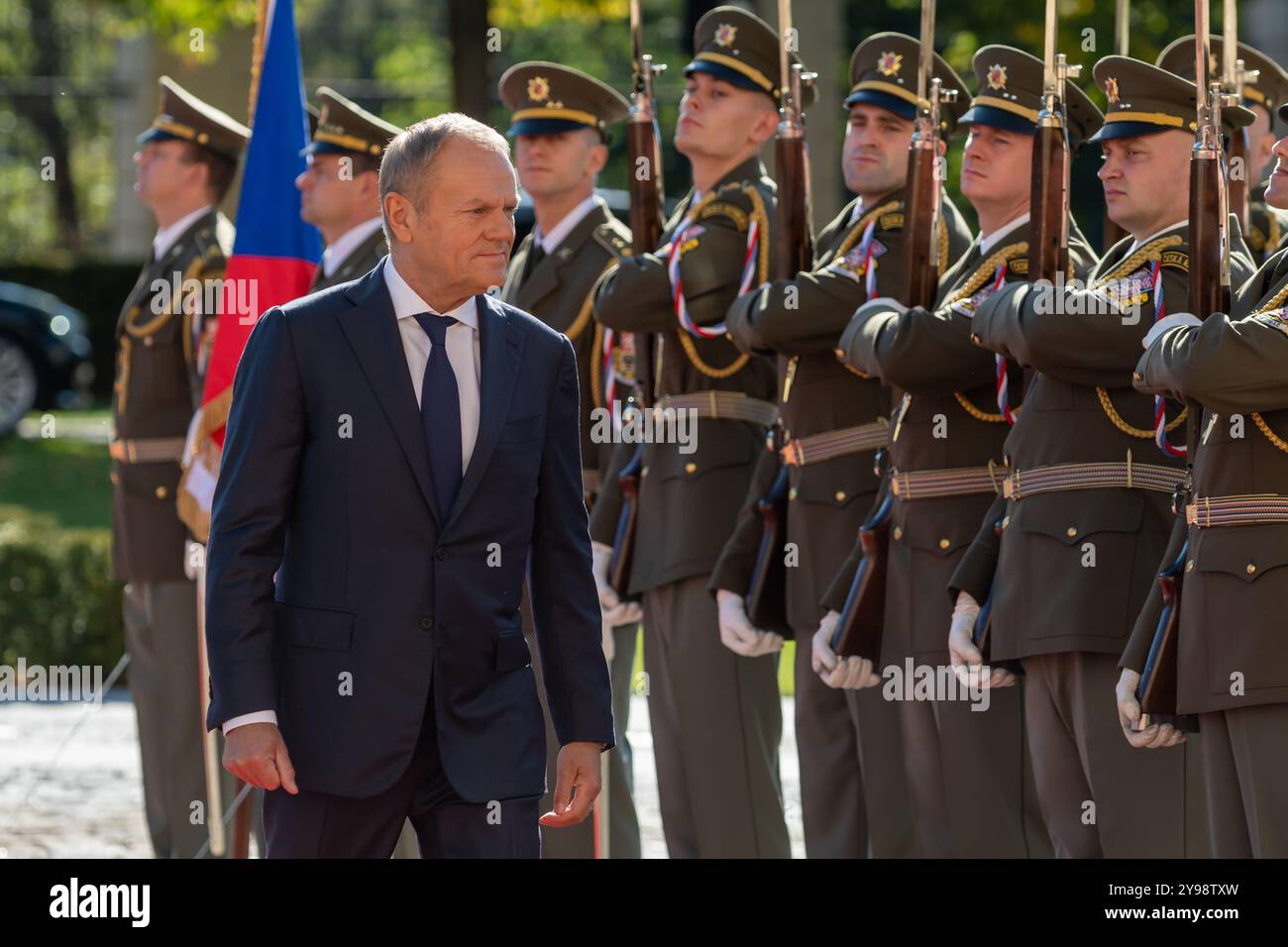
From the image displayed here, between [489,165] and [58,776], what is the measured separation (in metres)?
5.67

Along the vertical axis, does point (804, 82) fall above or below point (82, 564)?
above

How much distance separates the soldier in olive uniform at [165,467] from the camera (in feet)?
25.3

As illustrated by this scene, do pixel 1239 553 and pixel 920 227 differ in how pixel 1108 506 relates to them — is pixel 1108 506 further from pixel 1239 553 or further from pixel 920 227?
pixel 920 227

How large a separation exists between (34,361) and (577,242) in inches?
498

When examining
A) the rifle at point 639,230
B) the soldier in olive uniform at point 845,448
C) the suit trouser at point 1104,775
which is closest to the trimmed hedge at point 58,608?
the rifle at point 639,230

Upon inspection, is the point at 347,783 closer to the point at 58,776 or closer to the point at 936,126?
the point at 936,126

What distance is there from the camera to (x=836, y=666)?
6012 mm

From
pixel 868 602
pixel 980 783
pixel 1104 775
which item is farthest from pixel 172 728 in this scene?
pixel 1104 775

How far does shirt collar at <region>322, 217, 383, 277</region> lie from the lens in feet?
24.2

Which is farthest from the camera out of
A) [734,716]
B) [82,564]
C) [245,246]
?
[82,564]

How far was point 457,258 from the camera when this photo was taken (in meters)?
4.21

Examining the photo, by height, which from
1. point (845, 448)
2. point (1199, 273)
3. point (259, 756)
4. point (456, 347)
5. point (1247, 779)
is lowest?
point (1247, 779)

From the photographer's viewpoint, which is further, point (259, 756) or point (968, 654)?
point (968, 654)

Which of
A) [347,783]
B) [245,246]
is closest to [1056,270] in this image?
[347,783]
